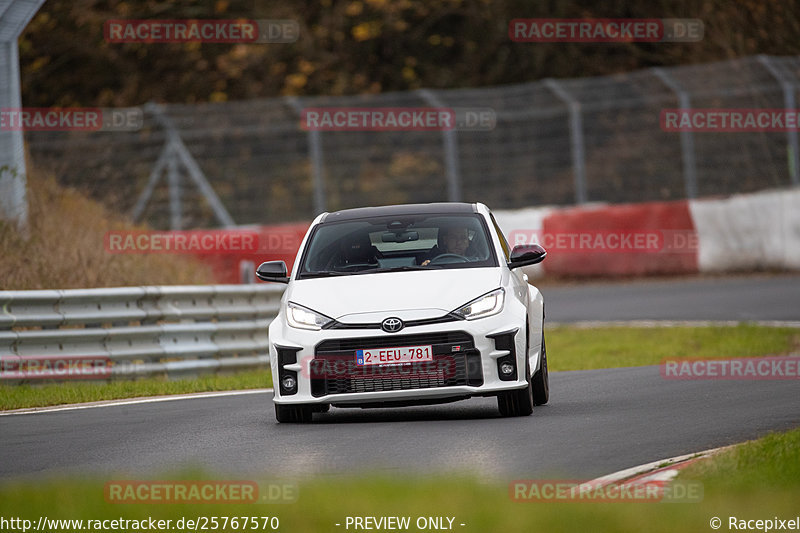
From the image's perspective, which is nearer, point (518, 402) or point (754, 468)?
point (754, 468)

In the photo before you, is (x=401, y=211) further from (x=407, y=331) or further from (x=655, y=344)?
(x=655, y=344)

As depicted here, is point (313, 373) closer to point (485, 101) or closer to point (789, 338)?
point (789, 338)

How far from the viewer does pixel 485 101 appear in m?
26.1

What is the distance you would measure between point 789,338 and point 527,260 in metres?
7.14

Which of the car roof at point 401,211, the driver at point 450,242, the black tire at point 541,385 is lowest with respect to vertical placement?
the black tire at point 541,385

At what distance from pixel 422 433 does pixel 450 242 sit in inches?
78.1

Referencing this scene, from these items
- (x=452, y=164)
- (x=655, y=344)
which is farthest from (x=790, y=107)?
(x=655, y=344)

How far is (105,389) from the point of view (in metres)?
13.5

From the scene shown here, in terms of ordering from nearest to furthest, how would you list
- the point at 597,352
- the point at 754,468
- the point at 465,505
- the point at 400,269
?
1. the point at 465,505
2. the point at 754,468
3. the point at 400,269
4. the point at 597,352

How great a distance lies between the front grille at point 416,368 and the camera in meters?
10.0

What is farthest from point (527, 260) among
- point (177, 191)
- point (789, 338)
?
point (177, 191)

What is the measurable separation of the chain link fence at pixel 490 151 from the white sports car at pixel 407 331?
13829mm

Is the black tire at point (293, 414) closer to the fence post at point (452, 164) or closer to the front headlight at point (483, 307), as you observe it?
the front headlight at point (483, 307)

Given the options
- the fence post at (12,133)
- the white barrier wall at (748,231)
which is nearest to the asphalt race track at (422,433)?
the fence post at (12,133)
